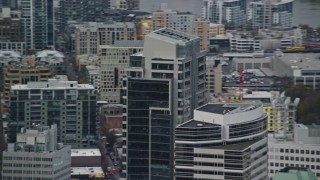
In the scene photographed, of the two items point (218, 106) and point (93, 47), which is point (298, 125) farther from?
point (93, 47)

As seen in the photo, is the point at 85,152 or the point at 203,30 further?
the point at 203,30

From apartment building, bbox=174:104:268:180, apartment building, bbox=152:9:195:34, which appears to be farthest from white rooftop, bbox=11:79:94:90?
apartment building, bbox=152:9:195:34

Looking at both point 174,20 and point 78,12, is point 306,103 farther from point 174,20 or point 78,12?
point 78,12

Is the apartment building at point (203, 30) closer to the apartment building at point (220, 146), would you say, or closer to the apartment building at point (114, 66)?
the apartment building at point (114, 66)

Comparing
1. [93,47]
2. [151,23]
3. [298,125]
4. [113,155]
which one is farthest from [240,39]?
[298,125]

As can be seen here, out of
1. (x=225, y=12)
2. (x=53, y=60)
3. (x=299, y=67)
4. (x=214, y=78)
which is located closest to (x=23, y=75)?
(x=53, y=60)

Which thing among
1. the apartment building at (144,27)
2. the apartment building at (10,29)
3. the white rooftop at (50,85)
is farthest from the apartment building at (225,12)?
the white rooftop at (50,85)

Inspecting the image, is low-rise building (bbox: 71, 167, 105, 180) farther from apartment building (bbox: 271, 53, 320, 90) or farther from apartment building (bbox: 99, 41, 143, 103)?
apartment building (bbox: 271, 53, 320, 90)
